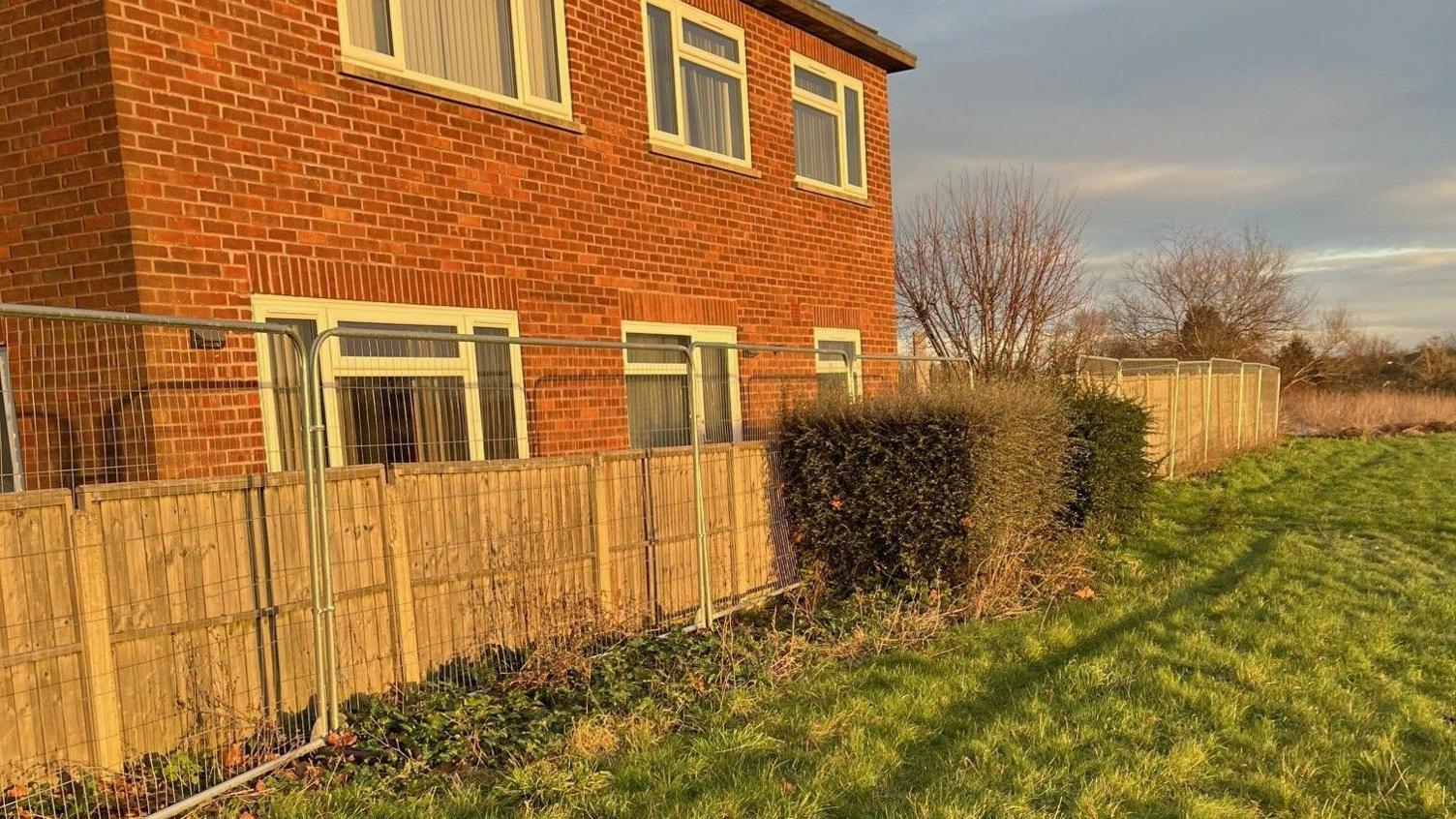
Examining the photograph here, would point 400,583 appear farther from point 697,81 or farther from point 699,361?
point 697,81

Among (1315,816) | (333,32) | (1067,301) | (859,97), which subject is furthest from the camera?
(1067,301)

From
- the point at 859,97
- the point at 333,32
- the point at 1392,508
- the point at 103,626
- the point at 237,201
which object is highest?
the point at 859,97

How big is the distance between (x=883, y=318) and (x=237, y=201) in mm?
7873

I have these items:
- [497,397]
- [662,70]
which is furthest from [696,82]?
[497,397]

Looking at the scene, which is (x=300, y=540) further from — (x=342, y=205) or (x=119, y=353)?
(x=342, y=205)

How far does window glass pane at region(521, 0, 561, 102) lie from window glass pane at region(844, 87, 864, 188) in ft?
15.9

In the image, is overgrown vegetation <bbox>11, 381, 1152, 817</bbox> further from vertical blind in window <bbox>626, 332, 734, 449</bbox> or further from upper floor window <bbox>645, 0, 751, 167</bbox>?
upper floor window <bbox>645, 0, 751, 167</bbox>

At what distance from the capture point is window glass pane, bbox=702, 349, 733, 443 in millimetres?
8430

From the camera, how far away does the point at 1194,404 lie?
1642 centimetres

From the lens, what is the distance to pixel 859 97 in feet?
35.6

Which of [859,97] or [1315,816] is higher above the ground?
[859,97]

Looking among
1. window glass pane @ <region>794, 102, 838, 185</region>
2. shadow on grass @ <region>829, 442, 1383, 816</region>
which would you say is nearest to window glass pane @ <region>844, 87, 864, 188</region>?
window glass pane @ <region>794, 102, 838, 185</region>

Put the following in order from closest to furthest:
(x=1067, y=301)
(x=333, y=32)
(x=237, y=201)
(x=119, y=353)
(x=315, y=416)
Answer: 1. (x=315, y=416)
2. (x=119, y=353)
3. (x=237, y=201)
4. (x=333, y=32)
5. (x=1067, y=301)

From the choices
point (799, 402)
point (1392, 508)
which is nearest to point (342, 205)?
point (799, 402)
